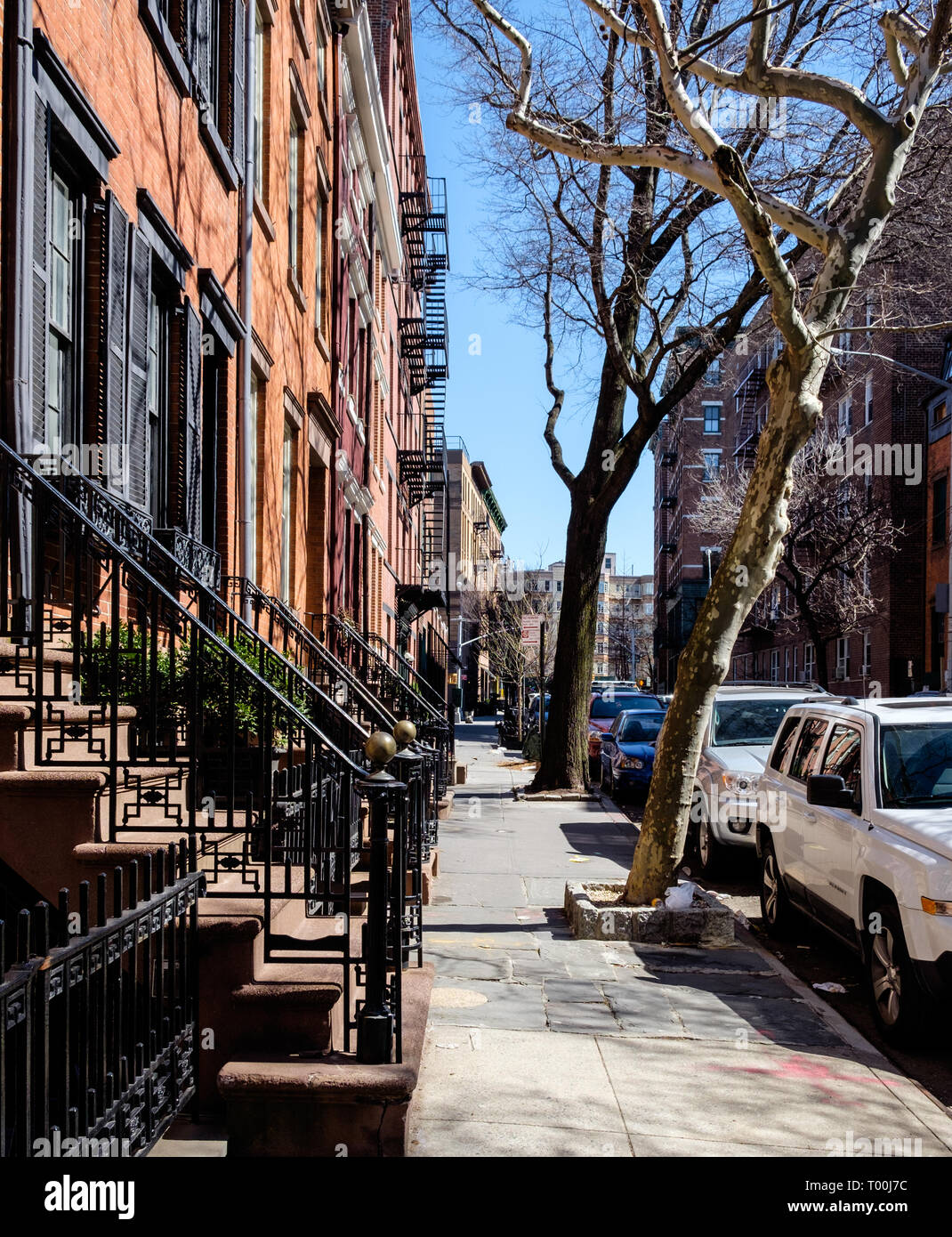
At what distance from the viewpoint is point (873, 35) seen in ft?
41.4

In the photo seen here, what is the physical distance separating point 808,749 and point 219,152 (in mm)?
7142

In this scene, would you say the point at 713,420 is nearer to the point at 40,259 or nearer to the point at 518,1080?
the point at 40,259

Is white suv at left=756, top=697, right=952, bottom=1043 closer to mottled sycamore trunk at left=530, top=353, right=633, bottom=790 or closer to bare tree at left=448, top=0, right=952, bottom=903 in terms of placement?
bare tree at left=448, top=0, right=952, bottom=903

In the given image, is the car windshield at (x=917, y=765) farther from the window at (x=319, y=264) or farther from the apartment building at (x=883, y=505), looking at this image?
the apartment building at (x=883, y=505)

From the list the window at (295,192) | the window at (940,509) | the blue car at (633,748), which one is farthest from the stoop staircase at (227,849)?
the window at (940,509)

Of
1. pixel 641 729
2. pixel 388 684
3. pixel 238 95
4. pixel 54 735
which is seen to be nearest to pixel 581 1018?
pixel 54 735

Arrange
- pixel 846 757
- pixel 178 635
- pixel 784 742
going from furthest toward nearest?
1. pixel 784 742
2. pixel 846 757
3. pixel 178 635

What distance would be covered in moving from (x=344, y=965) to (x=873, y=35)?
→ 12009 mm

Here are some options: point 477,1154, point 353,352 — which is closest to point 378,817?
point 477,1154

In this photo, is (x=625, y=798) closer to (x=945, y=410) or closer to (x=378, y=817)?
(x=378, y=817)

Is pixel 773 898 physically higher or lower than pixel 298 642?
lower

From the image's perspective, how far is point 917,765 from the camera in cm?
720

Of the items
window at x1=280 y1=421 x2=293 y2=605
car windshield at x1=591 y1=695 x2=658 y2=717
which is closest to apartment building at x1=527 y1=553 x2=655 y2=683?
car windshield at x1=591 y1=695 x2=658 y2=717

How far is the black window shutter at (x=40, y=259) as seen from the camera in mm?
6234
